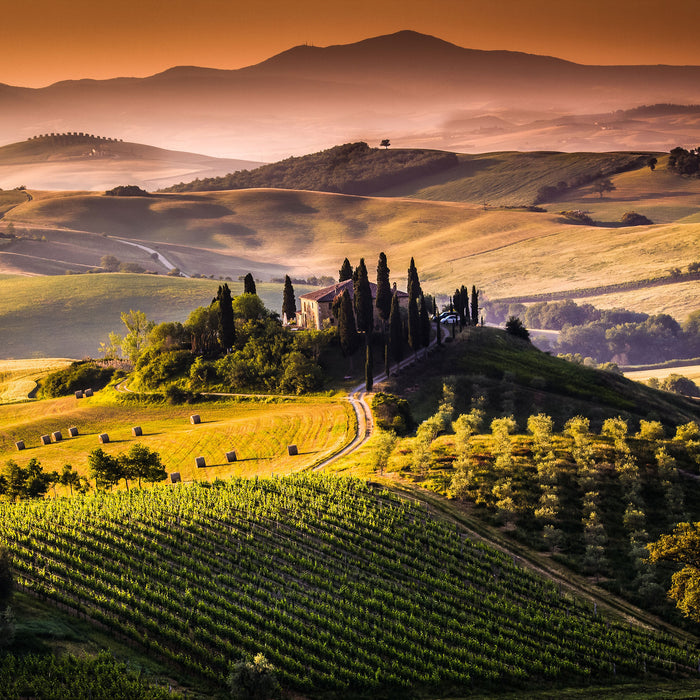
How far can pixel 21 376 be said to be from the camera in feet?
457

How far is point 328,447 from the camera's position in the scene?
3344 inches

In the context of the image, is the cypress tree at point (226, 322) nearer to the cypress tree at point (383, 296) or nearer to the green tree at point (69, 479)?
the cypress tree at point (383, 296)

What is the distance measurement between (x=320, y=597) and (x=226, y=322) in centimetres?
7747

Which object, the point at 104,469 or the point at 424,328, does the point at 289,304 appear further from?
the point at 104,469

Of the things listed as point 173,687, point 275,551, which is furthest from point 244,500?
point 173,687

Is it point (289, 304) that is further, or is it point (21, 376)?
point (289, 304)

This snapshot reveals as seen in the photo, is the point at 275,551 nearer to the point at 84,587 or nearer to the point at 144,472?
the point at 84,587

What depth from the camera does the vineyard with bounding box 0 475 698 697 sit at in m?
38.2

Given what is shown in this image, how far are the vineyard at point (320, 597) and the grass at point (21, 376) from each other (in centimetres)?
7382

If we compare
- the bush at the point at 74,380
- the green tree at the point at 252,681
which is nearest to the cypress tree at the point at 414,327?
the bush at the point at 74,380

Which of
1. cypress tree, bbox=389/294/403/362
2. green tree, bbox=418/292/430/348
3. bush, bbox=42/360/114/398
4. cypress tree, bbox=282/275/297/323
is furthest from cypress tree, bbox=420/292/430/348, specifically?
bush, bbox=42/360/114/398

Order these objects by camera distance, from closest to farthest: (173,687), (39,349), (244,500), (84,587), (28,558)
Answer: (173,687), (84,587), (28,558), (244,500), (39,349)

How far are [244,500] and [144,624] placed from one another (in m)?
20.6

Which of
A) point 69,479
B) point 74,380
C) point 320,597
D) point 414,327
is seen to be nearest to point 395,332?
point 414,327
